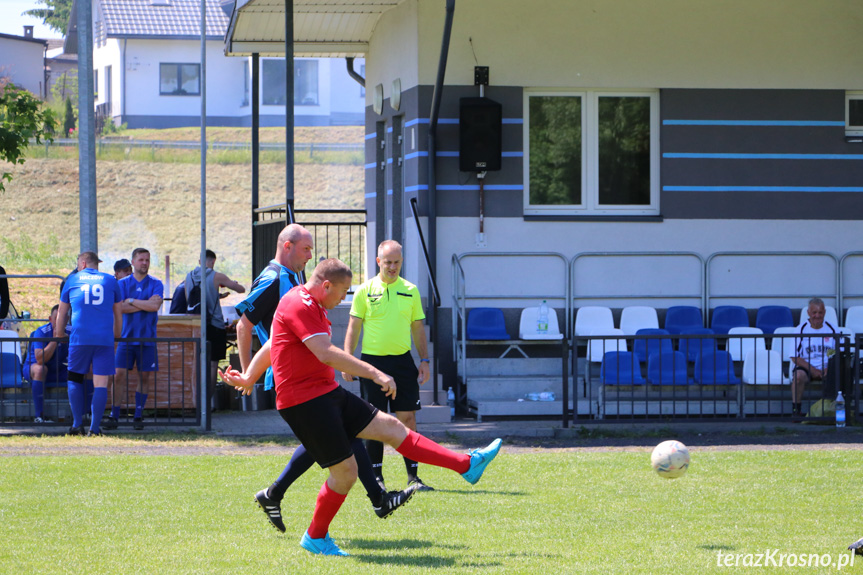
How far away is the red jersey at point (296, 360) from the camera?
671 centimetres

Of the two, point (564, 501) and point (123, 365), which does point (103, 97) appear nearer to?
point (123, 365)

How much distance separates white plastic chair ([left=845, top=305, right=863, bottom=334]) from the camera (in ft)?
49.4

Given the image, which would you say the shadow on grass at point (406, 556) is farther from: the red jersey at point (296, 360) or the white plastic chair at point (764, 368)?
the white plastic chair at point (764, 368)

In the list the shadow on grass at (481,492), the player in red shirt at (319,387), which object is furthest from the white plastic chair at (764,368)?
the player in red shirt at (319,387)

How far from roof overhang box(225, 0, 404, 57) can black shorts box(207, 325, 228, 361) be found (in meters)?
4.37

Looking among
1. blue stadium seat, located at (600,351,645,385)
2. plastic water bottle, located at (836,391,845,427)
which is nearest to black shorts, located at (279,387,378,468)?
blue stadium seat, located at (600,351,645,385)

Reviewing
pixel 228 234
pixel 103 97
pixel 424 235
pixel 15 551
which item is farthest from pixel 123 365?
pixel 103 97

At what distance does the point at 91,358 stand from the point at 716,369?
704 centimetres

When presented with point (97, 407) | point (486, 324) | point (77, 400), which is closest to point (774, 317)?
point (486, 324)

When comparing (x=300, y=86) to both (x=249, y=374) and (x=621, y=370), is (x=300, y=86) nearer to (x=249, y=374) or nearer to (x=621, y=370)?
(x=621, y=370)

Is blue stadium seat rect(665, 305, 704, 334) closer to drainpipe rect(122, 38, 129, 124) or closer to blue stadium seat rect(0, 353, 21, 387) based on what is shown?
blue stadium seat rect(0, 353, 21, 387)

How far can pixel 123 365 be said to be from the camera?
13.4m

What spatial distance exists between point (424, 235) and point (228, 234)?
93.2 feet

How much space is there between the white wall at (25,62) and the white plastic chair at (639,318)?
162 ft
